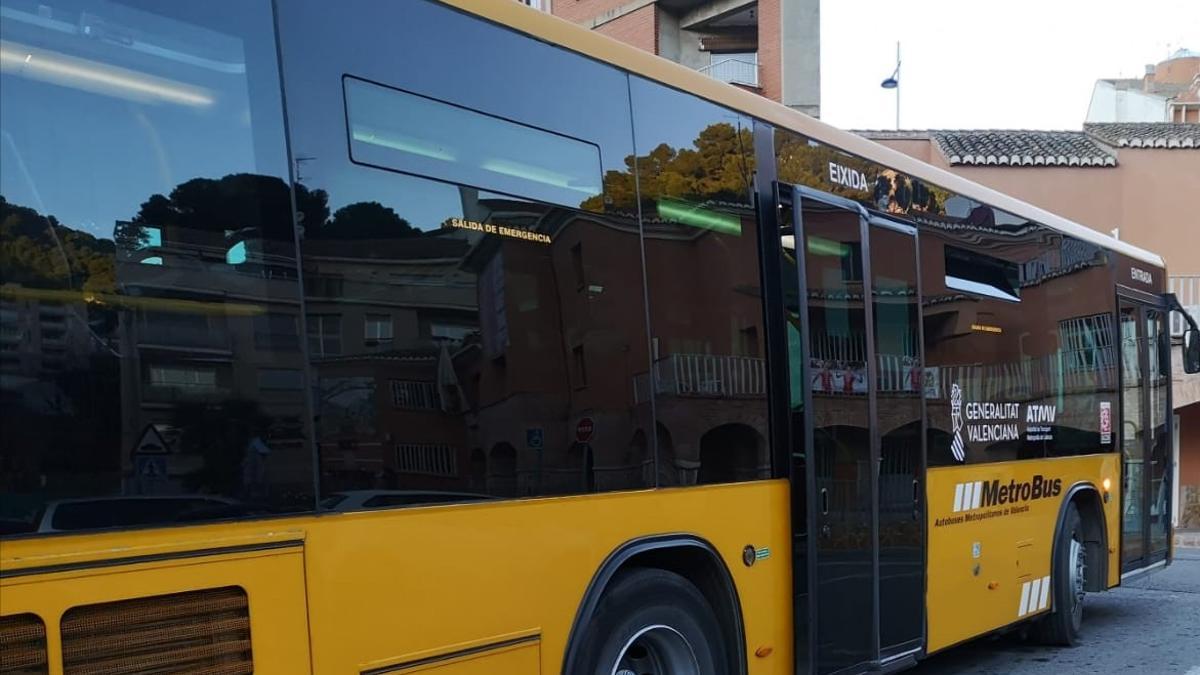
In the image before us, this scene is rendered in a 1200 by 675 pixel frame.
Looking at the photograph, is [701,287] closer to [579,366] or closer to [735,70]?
[579,366]

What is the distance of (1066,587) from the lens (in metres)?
8.00

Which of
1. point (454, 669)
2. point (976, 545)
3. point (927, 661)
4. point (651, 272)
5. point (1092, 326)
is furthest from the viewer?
point (1092, 326)

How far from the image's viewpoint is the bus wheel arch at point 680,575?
395cm

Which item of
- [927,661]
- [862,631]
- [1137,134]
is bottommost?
[927,661]

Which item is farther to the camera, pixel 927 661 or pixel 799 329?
pixel 927 661

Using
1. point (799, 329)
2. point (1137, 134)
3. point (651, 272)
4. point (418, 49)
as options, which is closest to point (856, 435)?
point (799, 329)

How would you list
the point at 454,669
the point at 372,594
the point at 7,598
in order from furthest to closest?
1. the point at 454,669
2. the point at 372,594
3. the point at 7,598

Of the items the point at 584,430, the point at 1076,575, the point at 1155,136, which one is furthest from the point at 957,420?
the point at 1155,136

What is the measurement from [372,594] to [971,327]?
492 cm

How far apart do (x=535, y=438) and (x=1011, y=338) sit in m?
4.76

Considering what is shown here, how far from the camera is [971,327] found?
6852mm

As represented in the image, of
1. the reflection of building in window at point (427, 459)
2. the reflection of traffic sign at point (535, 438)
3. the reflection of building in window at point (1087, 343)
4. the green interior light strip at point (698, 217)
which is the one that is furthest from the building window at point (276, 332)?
the reflection of building in window at point (1087, 343)

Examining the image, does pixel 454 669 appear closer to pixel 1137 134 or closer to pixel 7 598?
pixel 7 598

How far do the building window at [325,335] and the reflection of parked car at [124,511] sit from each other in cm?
52
